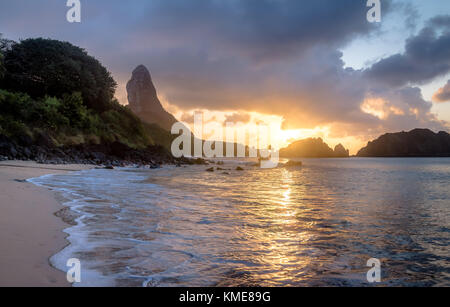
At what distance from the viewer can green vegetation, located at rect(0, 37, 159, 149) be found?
2545 centimetres

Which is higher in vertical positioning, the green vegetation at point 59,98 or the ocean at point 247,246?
the green vegetation at point 59,98

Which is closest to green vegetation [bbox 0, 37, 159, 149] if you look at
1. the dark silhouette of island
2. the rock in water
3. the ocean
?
the ocean

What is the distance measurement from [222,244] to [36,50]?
46873 mm

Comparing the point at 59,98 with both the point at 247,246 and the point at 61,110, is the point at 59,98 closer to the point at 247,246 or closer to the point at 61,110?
the point at 61,110

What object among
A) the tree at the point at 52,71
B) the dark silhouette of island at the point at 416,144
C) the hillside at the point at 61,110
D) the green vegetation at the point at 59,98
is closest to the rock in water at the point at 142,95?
the green vegetation at the point at 59,98

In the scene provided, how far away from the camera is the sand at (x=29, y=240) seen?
292 cm

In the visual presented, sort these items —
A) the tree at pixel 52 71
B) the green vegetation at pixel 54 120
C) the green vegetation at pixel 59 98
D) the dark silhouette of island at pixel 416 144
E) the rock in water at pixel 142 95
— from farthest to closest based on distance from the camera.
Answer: the dark silhouette of island at pixel 416 144 → the rock in water at pixel 142 95 → the tree at pixel 52 71 → the green vegetation at pixel 59 98 → the green vegetation at pixel 54 120

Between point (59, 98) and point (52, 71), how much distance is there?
4.18 m

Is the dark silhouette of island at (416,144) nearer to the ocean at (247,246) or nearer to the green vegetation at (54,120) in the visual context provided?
the green vegetation at (54,120)

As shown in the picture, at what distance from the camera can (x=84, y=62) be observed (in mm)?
42469

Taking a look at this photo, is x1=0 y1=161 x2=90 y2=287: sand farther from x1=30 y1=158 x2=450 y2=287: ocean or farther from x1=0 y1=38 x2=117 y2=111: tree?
x1=0 y1=38 x2=117 y2=111: tree

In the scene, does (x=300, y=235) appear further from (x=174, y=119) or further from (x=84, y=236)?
(x=174, y=119)

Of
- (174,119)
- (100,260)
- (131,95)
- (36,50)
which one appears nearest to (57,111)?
(36,50)

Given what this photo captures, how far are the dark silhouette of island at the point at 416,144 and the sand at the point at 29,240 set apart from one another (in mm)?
195426
